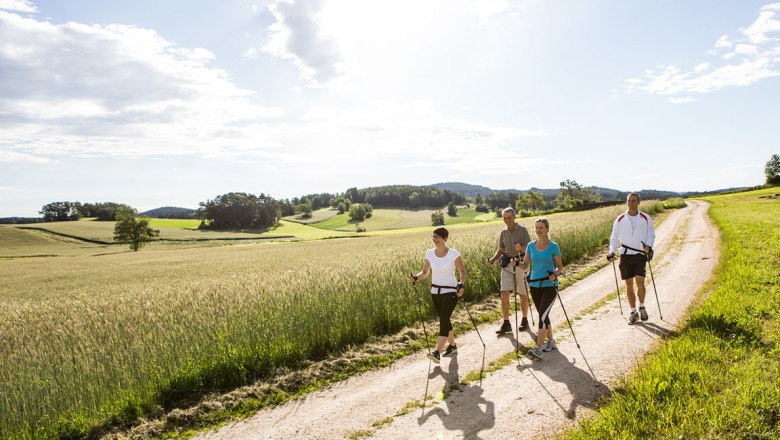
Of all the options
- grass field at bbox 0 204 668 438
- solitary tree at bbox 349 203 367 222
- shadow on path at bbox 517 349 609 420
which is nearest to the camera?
shadow on path at bbox 517 349 609 420

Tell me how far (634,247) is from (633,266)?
46 cm

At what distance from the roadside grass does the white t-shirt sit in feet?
10.5

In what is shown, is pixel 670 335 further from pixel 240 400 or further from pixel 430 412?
pixel 240 400

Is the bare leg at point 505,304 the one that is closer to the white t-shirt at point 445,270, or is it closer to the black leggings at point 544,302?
the black leggings at point 544,302

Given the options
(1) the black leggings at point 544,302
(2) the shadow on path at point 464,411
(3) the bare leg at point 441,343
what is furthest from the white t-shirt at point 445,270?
(2) the shadow on path at point 464,411

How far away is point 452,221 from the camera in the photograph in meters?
121

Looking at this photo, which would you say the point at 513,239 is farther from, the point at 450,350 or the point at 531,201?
the point at 531,201

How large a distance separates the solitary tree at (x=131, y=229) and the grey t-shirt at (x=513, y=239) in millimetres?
78163

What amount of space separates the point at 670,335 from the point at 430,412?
5417 mm

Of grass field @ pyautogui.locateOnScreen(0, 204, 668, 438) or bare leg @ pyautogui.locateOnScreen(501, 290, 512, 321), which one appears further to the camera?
bare leg @ pyautogui.locateOnScreen(501, 290, 512, 321)

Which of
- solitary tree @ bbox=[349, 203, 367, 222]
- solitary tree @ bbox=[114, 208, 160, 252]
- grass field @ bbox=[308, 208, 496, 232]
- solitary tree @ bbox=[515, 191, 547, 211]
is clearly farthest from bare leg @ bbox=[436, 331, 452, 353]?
solitary tree @ bbox=[349, 203, 367, 222]

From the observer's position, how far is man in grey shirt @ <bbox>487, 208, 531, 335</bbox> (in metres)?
9.16

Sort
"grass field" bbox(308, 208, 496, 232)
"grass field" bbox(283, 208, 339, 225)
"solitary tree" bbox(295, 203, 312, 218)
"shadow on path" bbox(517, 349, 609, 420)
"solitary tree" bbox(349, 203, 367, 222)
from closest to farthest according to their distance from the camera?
"shadow on path" bbox(517, 349, 609, 420) → "grass field" bbox(308, 208, 496, 232) → "solitary tree" bbox(349, 203, 367, 222) → "grass field" bbox(283, 208, 339, 225) → "solitary tree" bbox(295, 203, 312, 218)

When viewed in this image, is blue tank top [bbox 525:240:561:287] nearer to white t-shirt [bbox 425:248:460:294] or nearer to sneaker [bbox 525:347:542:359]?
sneaker [bbox 525:347:542:359]
